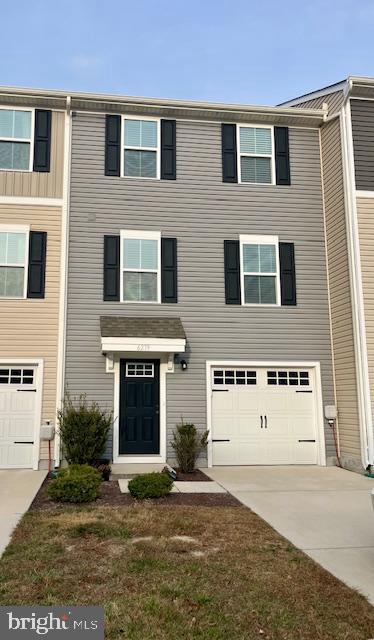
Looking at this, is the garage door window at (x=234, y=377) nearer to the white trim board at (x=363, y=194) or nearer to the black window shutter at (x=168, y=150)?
the white trim board at (x=363, y=194)

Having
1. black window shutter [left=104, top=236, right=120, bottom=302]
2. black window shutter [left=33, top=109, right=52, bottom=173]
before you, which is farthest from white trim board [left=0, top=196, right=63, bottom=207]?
black window shutter [left=104, top=236, right=120, bottom=302]

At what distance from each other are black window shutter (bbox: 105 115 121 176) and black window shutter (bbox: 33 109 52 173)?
1.22 meters

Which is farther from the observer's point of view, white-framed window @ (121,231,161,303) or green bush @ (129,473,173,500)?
white-framed window @ (121,231,161,303)

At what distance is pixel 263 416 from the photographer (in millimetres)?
10875

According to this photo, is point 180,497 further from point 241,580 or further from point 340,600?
point 340,600

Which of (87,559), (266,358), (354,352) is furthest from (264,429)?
(87,559)

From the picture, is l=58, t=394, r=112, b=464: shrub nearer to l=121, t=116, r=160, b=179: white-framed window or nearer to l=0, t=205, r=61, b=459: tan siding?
l=0, t=205, r=61, b=459: tan siding

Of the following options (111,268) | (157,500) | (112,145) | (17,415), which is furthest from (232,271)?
(157,500)

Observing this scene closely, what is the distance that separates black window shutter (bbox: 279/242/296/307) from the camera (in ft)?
36.8

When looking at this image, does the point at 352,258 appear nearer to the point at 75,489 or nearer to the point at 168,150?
the point at 168,150

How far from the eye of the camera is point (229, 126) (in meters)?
11.6

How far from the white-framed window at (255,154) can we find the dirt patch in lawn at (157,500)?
7.04 meters

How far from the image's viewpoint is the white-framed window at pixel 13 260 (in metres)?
10.4

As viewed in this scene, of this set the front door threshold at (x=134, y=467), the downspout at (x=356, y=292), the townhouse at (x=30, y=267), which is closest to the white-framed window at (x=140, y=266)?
the townhouse at (x=30, y=267)
